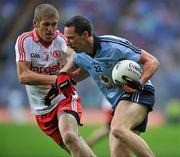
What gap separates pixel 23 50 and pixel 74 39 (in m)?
0.84

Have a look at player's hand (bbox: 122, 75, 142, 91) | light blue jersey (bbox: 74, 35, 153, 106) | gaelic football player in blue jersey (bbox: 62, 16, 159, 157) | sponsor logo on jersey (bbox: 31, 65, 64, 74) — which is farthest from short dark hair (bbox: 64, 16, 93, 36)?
sponsor logo on jersey (bbox: 31, 65, 64, 74)

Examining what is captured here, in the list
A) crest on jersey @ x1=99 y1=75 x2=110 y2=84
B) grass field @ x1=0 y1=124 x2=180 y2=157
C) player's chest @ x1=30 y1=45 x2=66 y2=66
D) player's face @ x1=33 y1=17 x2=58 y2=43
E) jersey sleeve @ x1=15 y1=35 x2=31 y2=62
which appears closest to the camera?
crest on jersey @ x1=99 y1=75 x2=110 y2=84

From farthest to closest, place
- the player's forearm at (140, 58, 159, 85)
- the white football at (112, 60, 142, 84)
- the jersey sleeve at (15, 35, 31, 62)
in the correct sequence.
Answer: the jersey sleeve at (15, 35, 31, 62)
the player's forearm at (140, 58, 159, 85)
the white football at (112, 60, 142, 84)

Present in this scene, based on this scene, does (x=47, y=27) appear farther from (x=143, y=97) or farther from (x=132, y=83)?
(x=143, y=97)

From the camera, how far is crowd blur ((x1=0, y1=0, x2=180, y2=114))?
2208 centimetres

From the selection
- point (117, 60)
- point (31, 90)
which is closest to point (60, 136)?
point (31, 90)

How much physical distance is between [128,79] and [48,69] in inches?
51.8

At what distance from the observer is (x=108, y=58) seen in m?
9.08

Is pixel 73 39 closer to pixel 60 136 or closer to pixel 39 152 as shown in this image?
pixel 60 136

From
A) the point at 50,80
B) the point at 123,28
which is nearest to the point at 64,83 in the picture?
the point at 50,80

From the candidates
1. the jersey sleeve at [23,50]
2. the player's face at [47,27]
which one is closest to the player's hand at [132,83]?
the player's face at [47,27]

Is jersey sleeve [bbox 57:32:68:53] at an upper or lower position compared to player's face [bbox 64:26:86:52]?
lower

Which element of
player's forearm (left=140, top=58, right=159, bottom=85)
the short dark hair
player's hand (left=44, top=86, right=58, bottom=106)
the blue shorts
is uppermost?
the short dark hair

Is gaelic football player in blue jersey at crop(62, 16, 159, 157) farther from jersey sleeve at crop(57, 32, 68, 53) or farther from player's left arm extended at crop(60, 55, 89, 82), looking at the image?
jersey sleeve at crop(57, 32, 68, 53)
